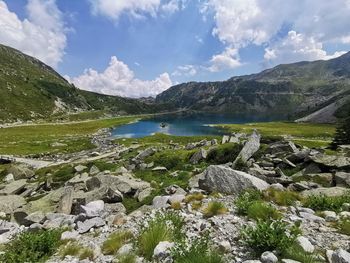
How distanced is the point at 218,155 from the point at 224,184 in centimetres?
1954

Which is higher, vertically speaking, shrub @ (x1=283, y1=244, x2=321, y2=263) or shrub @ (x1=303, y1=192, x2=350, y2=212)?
shrub @ (x1=283, y1=244, x2=321, y2=263)

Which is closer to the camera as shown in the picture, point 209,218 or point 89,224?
point 209,218

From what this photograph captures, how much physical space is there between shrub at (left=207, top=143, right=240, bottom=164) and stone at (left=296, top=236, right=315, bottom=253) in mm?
26236

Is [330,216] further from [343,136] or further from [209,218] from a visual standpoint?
[343,136]

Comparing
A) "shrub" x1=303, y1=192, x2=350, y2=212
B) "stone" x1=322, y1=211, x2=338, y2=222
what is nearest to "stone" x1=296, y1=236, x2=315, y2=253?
"stone" x1=322, y1=211, x2=338, y2=222

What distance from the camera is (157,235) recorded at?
35.0 ft

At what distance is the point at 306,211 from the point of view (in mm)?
13984

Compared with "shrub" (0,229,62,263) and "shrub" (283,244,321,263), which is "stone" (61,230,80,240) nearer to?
"shrub" (0,229,62,263)

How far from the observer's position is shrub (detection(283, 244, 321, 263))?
8.48m

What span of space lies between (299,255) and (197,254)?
9.45 feet

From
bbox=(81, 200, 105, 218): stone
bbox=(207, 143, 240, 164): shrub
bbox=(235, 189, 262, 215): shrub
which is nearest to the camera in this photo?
bbox=(235, 189, 262, 215): shrub

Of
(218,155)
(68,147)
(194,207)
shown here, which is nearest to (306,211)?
(194,207)

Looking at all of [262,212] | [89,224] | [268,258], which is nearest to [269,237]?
[268,258]

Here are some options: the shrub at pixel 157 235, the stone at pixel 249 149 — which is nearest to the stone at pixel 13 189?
the stone at pixel 249 149
